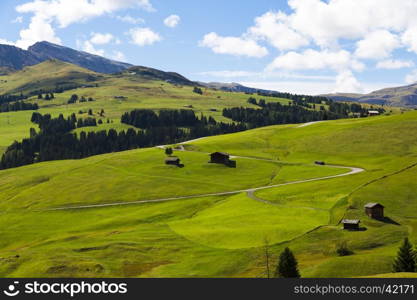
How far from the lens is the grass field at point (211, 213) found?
270 feet

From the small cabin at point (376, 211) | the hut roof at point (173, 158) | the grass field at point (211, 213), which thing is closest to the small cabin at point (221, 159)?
the grass field at point (211, 213)

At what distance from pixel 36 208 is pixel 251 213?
70096 millimetres

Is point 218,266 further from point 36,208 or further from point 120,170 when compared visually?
Result: point 120,170

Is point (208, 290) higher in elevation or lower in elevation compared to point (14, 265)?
higher

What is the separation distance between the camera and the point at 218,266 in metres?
79.2

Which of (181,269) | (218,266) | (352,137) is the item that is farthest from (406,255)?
(352,137)

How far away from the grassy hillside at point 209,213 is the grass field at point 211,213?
0.30 metres

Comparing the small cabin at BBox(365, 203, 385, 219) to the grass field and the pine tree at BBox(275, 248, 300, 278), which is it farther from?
the pine tree at BBox(275, 248, 300, 278)

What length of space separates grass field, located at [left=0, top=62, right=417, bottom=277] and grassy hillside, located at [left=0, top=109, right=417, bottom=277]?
0.30 m

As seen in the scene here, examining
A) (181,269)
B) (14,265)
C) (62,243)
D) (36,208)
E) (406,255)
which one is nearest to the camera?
(406,255)

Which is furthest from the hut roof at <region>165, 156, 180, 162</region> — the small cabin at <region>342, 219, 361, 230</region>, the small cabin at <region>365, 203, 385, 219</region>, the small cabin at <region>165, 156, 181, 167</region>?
the small cabin at <region>342, 219, 361, 230</region>

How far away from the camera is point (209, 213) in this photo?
11881 cm

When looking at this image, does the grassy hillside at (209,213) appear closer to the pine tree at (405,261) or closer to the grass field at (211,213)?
the grass field at (211,213)

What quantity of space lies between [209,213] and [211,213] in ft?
2.64
